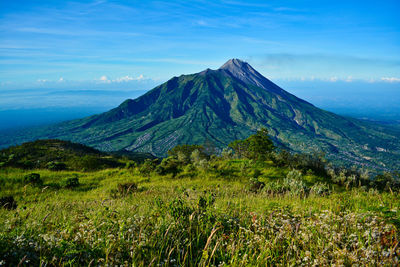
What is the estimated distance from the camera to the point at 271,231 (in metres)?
3.91

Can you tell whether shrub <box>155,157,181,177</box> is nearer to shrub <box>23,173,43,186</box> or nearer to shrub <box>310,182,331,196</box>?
shrub <box>23,173,43,186</box>

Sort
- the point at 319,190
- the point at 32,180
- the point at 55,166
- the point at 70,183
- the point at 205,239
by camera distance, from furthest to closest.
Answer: the point at 55,166 → the point at 70,183 → the point at 32,180 → the point at 319,190 → the point at 205,239

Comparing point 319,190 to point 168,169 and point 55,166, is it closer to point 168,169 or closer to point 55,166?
point 168,169

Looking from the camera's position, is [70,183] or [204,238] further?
[70,183]

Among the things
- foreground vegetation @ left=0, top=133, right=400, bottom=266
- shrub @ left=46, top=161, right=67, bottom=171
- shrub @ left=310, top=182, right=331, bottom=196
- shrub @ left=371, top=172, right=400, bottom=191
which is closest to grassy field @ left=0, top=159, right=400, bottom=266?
foreground vegetation @ left=0, top=133, right=400, bottom=266

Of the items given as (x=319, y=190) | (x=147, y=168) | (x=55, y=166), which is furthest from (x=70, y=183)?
(x=319, y=190)

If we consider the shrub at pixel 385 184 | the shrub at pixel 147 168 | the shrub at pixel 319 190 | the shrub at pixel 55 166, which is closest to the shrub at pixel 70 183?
the shrub at pixel 147 168

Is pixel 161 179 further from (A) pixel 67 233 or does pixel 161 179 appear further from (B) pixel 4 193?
(A) pixel 67 233

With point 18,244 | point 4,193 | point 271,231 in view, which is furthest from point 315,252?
point 4,193

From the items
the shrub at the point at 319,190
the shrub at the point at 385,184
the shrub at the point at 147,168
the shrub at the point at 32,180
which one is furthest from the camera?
the shrub at the point at 147,168

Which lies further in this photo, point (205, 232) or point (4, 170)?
point (4, 170)

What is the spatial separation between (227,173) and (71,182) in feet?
37.6

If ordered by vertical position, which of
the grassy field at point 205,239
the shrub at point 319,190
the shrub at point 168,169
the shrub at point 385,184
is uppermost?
the grassy field at point 205,239

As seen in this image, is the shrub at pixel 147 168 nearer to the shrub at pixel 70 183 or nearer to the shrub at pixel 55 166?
the shrub at pixel 70 183
